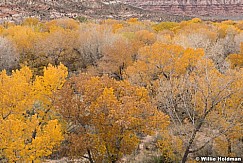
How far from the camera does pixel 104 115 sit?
564 inches

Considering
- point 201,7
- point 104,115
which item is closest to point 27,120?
point 104,115

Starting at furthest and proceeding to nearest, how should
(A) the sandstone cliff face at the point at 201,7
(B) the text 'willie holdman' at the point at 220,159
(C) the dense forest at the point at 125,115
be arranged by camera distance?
(A) the sandstone cliff face at the point at 201,7 → (B) the text 'willie holdman' at the point at 220,159 → (C) the dense forest at the point at 125,115

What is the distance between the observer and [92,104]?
46.8 ft

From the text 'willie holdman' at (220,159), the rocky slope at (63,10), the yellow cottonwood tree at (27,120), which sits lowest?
the text 'willie holdman' at (220,159)

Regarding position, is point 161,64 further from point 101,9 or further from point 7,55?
point 101,9

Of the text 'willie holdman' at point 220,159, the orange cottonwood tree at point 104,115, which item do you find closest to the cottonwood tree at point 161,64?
the text 'willie holdman' at point 220,159

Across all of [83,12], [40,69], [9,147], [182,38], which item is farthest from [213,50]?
[83,12]

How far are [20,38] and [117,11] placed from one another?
73196mm

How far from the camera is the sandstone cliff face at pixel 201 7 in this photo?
157500 millimetres

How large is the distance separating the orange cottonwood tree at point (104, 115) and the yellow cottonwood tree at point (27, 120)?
1244 mm

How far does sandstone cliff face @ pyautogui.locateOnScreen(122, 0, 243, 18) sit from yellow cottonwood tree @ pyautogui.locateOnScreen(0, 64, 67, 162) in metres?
144

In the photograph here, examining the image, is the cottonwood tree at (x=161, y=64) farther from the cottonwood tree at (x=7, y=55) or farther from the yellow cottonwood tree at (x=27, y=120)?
the cottonwood tree at (x=7, y=55)

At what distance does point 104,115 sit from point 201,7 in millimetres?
160438

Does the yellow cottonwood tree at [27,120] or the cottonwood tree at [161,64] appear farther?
the cottonwood tree at [161,64]
